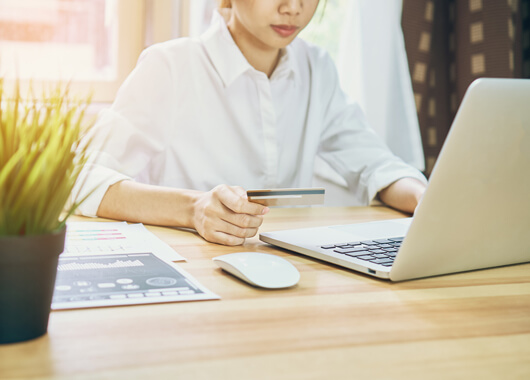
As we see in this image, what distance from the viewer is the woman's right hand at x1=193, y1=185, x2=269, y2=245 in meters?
0.91

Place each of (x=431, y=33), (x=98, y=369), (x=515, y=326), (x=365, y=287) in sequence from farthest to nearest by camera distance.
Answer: (x=431, y=33) < (x=365, y=287) < (x=515, y=326) < (x=98, y=369)

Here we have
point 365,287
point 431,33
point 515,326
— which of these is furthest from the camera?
point 431,33

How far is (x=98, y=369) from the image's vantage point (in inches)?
17.7

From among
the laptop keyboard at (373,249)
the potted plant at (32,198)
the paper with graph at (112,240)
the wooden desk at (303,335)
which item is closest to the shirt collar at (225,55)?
the paper with graph at (112,240)

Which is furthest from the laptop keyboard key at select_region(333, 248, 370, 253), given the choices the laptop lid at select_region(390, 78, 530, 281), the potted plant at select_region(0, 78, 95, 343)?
the potted plant at select_region(0, 78, 95, 343)

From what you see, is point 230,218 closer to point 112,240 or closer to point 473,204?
point 112,240

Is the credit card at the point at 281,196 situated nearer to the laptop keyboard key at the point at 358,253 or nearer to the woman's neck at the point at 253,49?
the laptop keyboard key at the point at 358,253

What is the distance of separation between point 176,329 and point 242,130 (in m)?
1.03

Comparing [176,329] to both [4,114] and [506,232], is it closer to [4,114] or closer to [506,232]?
[4,114]

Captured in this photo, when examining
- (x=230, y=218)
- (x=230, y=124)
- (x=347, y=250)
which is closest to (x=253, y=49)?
(x=230, y=124)

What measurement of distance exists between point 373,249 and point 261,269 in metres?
0.21

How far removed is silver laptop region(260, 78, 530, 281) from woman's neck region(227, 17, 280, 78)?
82 cm

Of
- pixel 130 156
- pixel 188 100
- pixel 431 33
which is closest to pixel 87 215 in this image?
pixel 130 156

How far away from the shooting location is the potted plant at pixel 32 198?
1.45ft
